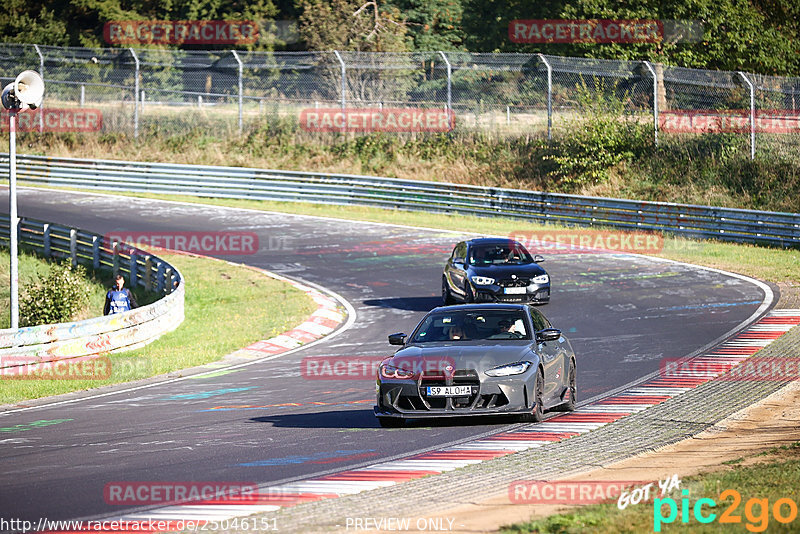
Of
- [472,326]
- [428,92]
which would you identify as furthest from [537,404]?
[428,92]

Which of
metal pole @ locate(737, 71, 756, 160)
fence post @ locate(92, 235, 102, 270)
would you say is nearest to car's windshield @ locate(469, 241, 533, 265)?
fence post @ locate(92, 235, 102, 270)

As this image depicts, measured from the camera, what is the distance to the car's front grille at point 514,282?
2094 centimetres

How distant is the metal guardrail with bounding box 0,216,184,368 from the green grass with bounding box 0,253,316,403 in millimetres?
301

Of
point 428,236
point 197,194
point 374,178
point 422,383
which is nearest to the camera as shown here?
point 422,383

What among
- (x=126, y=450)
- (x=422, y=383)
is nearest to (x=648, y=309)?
(x=422, y=383)

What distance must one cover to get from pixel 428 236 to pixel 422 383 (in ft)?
69.5

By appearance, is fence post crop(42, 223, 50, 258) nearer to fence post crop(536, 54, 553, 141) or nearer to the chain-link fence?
the chain-link fence

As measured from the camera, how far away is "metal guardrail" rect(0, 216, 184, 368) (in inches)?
653

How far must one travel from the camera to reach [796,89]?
32.4m

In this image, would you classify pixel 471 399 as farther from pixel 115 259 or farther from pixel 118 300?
pixel 115 259

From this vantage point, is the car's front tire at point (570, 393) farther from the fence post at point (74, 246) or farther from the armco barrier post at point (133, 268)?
the fence post at point (74, 246)

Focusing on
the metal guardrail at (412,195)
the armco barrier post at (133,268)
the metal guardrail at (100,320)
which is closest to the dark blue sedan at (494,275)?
the metal guardrail at (100,320)

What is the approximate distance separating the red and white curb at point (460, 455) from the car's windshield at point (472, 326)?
3.72 feet

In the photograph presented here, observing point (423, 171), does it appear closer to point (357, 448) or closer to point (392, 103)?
point (392, 103)
